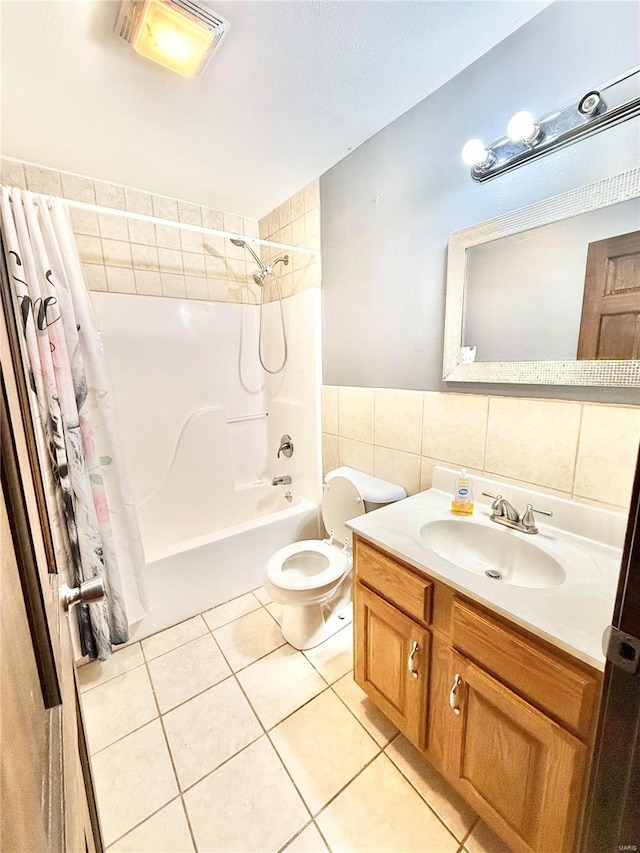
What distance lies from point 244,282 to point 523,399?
6.57ft

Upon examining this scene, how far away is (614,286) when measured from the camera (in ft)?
3.00

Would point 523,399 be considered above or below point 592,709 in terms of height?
above

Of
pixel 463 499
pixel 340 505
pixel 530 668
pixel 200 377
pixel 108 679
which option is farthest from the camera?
pixel 200 377

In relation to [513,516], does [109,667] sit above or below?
below

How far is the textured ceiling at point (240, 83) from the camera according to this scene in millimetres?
1028

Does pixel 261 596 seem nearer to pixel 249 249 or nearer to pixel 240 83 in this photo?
pixel 249 249

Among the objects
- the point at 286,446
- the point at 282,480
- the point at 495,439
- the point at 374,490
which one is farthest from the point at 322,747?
the point at 286,446

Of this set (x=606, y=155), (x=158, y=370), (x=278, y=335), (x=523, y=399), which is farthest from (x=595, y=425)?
(x=158, y=370)

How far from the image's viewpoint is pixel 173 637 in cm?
169

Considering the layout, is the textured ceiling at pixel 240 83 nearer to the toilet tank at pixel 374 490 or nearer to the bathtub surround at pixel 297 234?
the bathtub surround at pixel 297 234

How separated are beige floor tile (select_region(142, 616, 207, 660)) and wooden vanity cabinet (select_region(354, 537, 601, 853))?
1004 millimetres

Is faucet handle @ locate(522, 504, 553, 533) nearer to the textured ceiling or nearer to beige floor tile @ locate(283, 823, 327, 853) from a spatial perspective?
beige floor tile @ locate(283, 823, 327, 853)

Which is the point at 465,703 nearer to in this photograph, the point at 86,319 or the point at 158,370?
the point at 86,319

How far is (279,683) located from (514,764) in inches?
36.6
